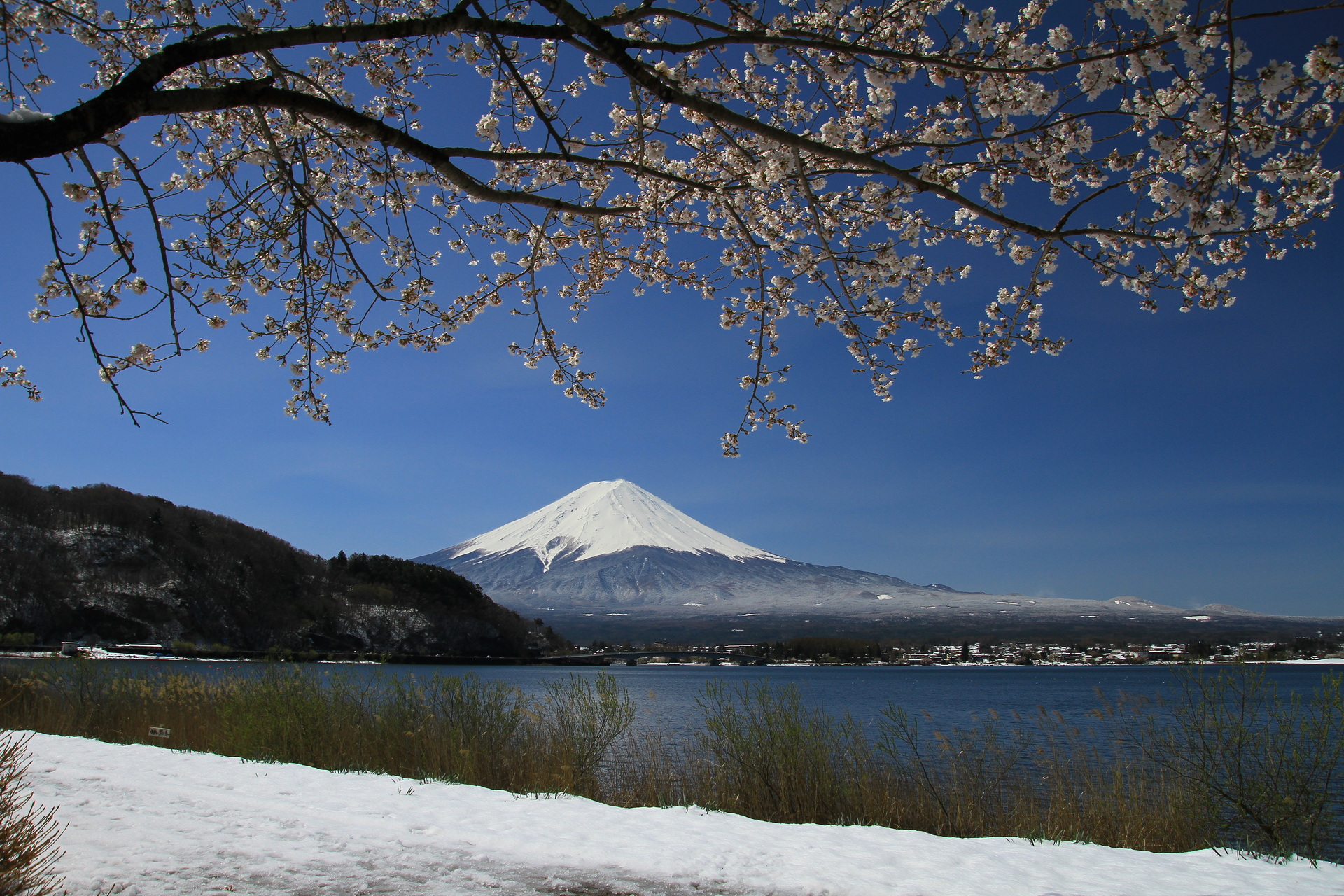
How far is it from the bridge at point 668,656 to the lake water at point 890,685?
Answer: 4.55 ft

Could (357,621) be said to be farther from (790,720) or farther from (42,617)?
(790,720)

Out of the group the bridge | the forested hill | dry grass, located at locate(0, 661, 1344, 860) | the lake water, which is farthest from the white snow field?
the bridge

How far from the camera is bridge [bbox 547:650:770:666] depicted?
6450 centimetres

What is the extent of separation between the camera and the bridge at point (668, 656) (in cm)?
6450

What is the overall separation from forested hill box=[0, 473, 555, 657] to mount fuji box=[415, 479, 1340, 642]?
50736mm

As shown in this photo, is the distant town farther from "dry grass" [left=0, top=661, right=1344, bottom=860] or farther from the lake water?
"dry grass" [left=0, top=661, right=1344, bottom=860]

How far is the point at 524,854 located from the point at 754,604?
6664 inches

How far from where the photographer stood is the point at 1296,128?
2.80 meters

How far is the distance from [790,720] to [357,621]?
213ft

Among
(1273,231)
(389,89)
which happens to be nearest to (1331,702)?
(1273,231)

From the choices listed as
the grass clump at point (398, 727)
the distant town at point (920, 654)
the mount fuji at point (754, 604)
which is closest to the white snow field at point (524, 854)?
the grass clump at point (398, 727)

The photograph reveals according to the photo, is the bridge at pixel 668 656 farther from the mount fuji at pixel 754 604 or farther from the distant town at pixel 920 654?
the mount fuji at pixel 754 604

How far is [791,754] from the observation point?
6.17 metres

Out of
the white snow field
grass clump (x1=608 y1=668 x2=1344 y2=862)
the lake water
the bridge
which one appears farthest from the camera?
the bridge
